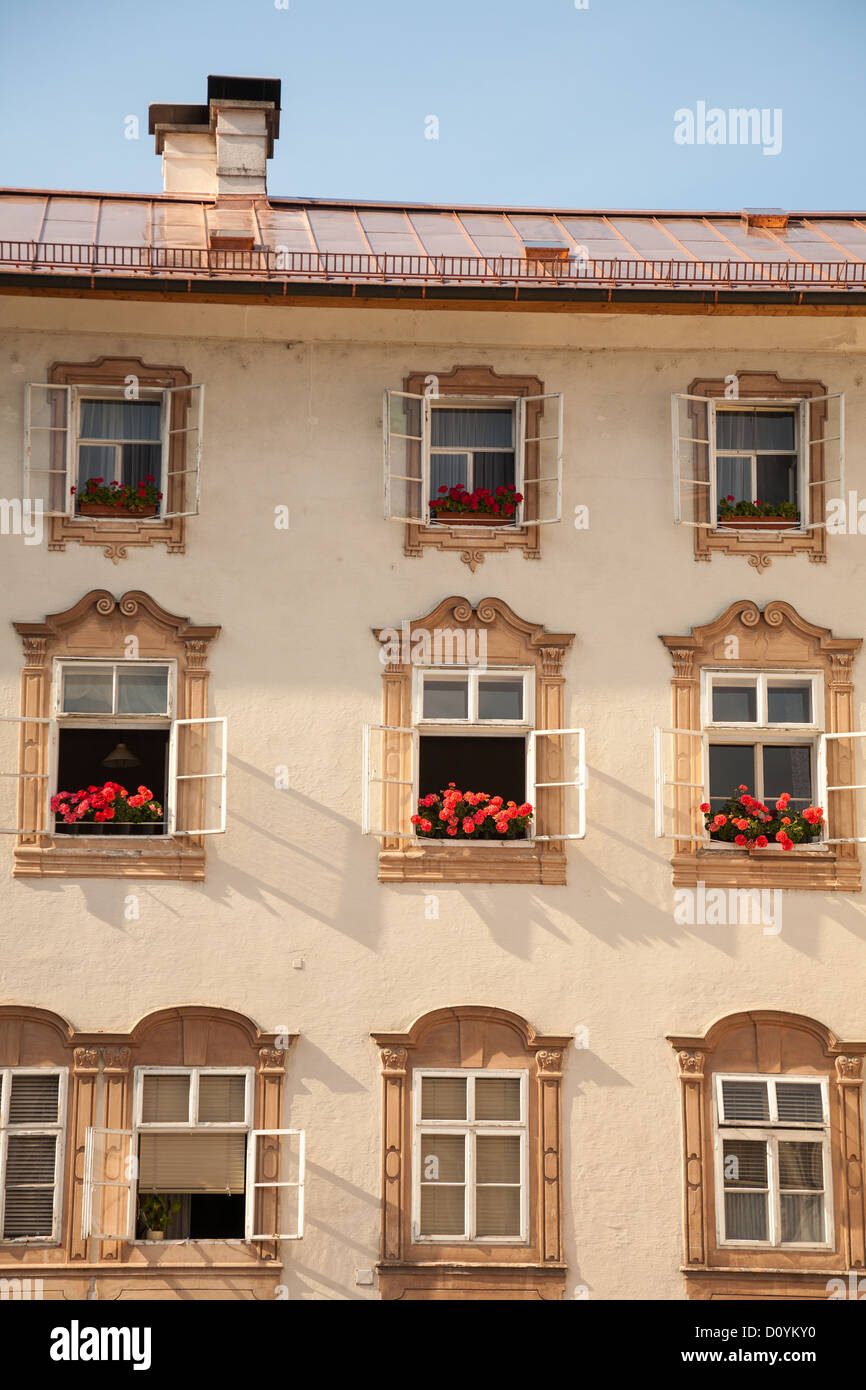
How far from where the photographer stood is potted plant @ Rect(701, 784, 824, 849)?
1830 centimetres

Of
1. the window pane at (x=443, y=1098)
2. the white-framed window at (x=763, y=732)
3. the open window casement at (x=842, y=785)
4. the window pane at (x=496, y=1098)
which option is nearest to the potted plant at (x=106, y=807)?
the window pane at (x=443, y=1098)

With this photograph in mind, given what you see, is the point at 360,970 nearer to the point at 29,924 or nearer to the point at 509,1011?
the point at 509,1011

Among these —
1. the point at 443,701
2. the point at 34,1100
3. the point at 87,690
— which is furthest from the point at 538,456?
the point at 34,1100

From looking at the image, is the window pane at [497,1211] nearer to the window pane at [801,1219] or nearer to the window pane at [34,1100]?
the window pane at [801,1219]

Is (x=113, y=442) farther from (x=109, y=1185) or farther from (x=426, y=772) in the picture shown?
(x=109, y=1185)

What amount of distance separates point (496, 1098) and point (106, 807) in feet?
14.6

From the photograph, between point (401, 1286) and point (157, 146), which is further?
point (157, 146)

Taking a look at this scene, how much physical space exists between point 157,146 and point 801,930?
40.4 ft

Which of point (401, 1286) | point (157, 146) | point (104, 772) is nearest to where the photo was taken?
point (401, 1286)

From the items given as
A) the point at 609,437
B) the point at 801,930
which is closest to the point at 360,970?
the point at 801,930

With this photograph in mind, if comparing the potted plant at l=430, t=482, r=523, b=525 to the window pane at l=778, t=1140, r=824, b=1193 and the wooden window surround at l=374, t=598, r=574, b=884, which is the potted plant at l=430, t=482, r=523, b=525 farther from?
the window pane at l=778, t=1140, r=824, b=1193

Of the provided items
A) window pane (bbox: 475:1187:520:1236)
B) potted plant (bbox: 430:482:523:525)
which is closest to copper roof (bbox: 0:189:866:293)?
potted plant (bbox: 430:482:523:525)

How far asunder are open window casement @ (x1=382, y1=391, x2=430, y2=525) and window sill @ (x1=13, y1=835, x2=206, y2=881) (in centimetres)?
379

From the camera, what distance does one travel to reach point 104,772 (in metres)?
18.7
